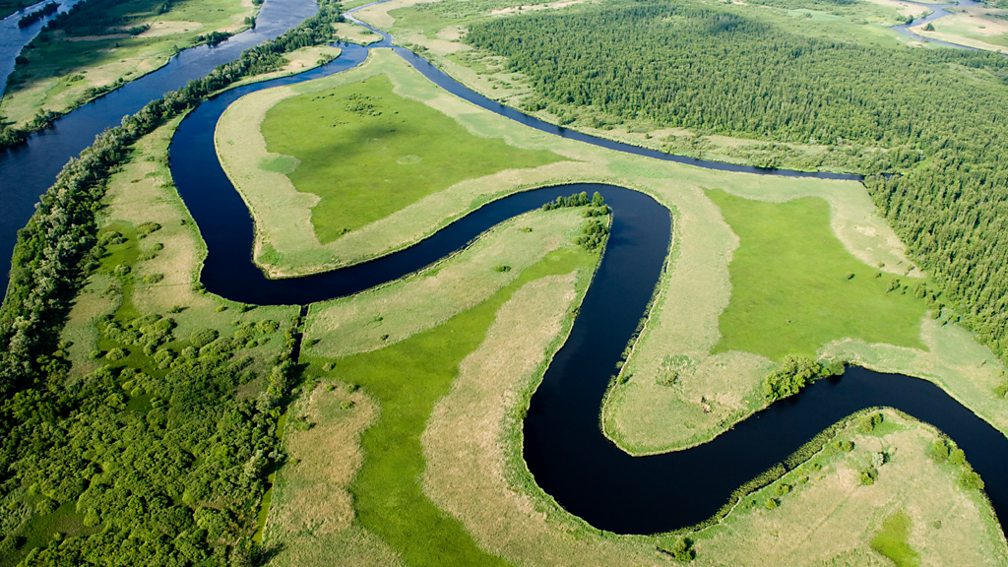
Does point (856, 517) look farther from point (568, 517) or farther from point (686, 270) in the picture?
point (686, 270)

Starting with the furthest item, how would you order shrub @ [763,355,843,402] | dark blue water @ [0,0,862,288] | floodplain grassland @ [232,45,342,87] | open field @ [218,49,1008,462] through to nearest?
floodplain grassland @ [232,45,342,87] → dark blue water @ [0,0,862,288] → shrub @ [763,355,843,402] → open field @ [218,49,1008,462]

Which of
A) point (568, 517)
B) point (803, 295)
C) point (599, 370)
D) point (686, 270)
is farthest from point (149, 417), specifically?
point (803, 295)

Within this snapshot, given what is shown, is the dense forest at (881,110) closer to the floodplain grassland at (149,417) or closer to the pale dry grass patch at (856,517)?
the pale dry grass patch at (856,517)

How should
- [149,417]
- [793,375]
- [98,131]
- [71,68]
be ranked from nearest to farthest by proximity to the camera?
[149,417]
[793,375]
[98,131]
[71,68]

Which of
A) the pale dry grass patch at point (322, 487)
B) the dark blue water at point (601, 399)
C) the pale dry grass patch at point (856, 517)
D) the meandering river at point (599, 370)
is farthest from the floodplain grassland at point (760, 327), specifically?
the pale dry grass patch at point (322, 487)

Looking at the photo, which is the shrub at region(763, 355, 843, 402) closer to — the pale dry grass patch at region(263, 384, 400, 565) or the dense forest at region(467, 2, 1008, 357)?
the dense forest at region(467, 2, 1008, 357)

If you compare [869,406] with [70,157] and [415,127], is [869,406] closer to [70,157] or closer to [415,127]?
[415,127]

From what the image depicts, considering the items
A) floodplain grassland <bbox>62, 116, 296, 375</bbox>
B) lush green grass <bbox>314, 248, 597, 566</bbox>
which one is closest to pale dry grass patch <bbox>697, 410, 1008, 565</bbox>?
lush green grass <bbox>314, 248, 597, 566</bbox>
